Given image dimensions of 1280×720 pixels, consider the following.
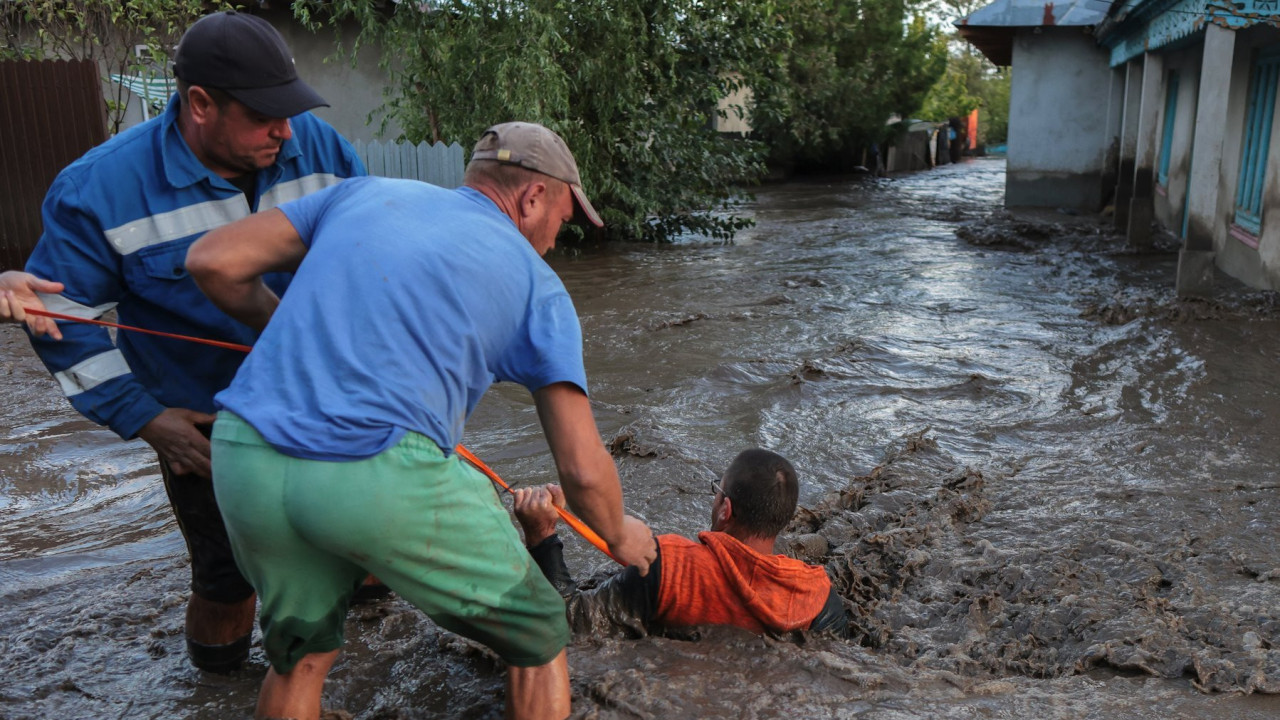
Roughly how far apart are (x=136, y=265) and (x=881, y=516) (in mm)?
3108

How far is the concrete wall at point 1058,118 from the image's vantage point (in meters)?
17.9

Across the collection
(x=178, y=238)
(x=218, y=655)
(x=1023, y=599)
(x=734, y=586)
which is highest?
(x=178, y=238)

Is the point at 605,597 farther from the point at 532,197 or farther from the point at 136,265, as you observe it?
the point at 136,265

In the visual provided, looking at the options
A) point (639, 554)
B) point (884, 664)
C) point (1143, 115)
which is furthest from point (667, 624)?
point (1143, 115)

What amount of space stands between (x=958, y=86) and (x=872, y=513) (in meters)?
43.6

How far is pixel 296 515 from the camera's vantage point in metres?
2.20

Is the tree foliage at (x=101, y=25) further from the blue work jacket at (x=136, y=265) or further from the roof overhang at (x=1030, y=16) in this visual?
the roof overhang at (x=1030, y=16)

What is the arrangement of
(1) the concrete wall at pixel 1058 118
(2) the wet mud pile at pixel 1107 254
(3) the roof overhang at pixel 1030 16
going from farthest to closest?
(1) the concrete wall at pixel 1058 118
(3) the roof overhang at pixel 1030 16
(2) the wet mud pile at pixel 1107 254

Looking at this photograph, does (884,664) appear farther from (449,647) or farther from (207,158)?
(207,158)

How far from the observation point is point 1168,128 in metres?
15.8

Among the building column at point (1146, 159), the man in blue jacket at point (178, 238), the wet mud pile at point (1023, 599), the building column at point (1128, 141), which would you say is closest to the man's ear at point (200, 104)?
the man in blue jacket at point (178, 238)

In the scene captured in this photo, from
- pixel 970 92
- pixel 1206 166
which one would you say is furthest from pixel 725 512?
pixel 970 92

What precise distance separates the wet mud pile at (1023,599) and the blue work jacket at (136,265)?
2335 mm

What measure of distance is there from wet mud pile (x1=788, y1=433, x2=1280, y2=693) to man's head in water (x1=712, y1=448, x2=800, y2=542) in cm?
61
